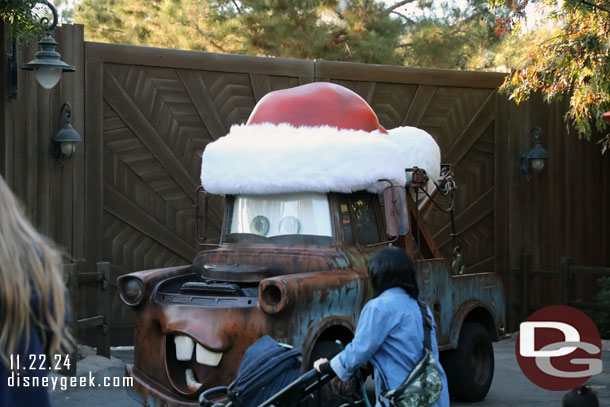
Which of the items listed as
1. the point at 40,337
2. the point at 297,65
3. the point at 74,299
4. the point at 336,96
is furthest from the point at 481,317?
the point at 40,337

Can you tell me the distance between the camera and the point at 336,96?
734cm

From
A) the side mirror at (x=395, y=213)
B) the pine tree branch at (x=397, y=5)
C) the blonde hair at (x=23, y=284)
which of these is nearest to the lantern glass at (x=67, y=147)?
the side mirror at (x=395, y=213)

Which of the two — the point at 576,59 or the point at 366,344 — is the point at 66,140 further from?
the point at 366,344

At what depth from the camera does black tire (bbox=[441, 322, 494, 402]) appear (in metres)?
7.70

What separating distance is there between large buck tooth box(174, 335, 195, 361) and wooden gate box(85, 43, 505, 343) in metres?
4.23

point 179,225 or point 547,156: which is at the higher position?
point 547,156

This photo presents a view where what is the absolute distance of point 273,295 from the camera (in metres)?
5.99

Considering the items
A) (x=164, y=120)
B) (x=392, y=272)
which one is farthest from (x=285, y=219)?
(x=164, y=120)

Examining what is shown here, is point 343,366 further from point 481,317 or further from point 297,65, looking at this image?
point 297,65

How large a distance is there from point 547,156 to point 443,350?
19.3ft

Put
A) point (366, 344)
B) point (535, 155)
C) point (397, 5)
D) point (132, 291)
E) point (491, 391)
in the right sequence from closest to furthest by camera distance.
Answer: point (366, 344) → point (132, 291) → point (491, 391) → point (535, 155) → point (397, 5)

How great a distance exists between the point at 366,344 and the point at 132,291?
285 centimetres

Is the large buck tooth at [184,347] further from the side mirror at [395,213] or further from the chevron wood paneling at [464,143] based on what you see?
the chevron wood paneling at [464,143]

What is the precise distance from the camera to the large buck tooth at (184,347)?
6.09 metres
